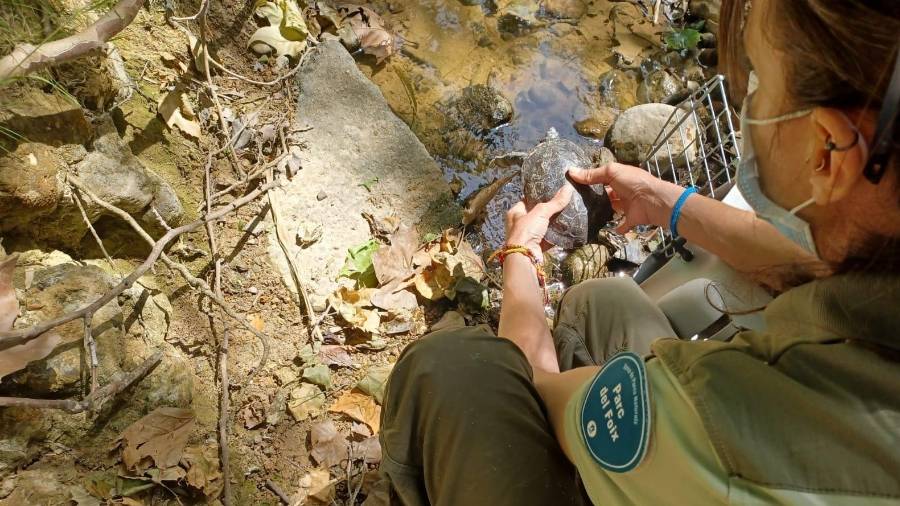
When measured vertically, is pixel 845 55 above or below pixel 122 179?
above

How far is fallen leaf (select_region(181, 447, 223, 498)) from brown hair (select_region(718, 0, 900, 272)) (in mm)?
1626

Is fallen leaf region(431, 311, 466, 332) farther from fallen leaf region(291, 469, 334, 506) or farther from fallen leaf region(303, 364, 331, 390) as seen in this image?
fallen leaf region(291, 469, 334, 506)

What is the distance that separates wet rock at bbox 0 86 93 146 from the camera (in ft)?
4.82

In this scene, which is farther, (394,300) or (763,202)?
(394,300)

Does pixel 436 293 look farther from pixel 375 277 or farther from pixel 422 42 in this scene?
pixel 422 42

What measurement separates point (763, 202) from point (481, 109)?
215 cm

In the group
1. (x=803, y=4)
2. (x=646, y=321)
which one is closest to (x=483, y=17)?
(x=646, y=321)

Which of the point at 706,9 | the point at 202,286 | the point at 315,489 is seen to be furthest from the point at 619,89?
the point at 315,489

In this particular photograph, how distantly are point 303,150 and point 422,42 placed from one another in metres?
1.13

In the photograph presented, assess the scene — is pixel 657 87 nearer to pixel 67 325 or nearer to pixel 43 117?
pixel 43 117

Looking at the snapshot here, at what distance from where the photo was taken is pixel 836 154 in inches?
26.0

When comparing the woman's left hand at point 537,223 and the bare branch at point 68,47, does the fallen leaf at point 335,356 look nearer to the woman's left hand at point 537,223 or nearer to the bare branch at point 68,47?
the woman's left hand at point 537,223

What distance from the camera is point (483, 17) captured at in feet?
10.7

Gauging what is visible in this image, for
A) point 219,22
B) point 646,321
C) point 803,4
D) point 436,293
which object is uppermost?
point 803,4
